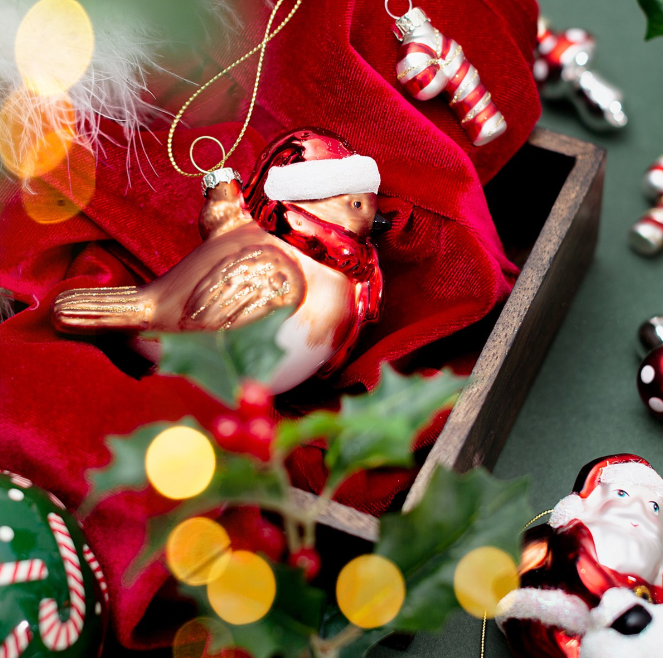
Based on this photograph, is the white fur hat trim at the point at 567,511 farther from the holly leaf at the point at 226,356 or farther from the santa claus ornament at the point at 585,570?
the holly leaf at the point at 226,356

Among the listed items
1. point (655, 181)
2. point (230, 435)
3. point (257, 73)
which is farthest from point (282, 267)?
point (655, 181)

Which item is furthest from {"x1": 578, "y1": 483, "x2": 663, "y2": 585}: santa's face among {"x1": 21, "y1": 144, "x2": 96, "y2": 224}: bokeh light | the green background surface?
{"x1": 21, "y1": 144, "x2": 96, "y2": 224}: bokeh light

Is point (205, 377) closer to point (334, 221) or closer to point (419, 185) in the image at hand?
point (334, 221)

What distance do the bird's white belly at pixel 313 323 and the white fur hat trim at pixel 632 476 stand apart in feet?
0.70

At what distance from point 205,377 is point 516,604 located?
26cm

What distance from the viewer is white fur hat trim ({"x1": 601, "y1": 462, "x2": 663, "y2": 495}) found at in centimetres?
51

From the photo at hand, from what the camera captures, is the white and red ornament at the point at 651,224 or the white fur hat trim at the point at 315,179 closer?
the white fur hat trim at the point at 315,179

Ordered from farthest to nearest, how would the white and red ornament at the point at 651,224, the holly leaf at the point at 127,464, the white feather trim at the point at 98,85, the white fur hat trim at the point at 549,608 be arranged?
the white and red ornament at the point at 651,224
the white feather trim at the point at 98,85
the white fur hat trim at the point at 549,608
the holly leaf at the point at 127,464

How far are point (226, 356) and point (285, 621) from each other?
0.13 metres

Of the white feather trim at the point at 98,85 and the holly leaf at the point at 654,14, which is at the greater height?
the holly leaf at the point at 654,14

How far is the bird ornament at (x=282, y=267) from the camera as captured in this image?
19.5 inches

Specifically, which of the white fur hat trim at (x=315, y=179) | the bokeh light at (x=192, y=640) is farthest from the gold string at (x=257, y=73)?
the bokeh light at (x=192, y=640)

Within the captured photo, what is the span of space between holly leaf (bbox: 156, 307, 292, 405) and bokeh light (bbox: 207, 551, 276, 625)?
88 millimetres

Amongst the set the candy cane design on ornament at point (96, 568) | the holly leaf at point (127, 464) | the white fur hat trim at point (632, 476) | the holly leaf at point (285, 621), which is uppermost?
the holly leaf at point (127, 464)
